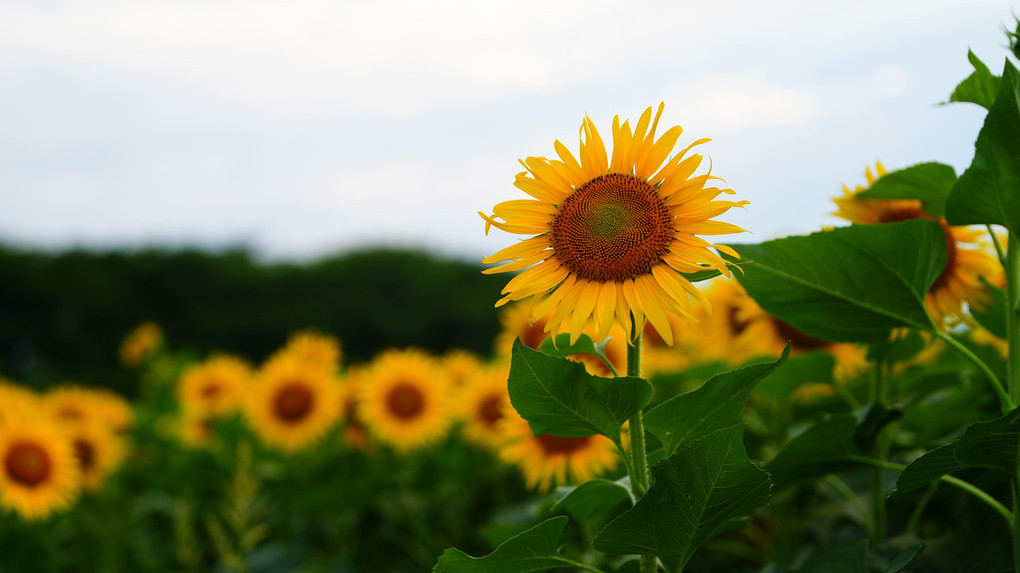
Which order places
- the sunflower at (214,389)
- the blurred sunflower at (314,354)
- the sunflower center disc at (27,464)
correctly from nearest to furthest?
the sunflower center disc at (27,464) → the blurred sunflower at (314,354) → the sunflower at (214,389)

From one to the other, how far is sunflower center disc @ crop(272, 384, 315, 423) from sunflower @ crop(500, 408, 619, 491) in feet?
5.85

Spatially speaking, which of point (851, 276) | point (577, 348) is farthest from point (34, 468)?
point (851, 276)

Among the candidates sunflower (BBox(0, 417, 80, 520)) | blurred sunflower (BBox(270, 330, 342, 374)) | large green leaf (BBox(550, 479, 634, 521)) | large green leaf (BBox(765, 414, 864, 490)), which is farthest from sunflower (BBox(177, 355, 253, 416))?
large green leaf (BBox(765, 414, 864, 490))

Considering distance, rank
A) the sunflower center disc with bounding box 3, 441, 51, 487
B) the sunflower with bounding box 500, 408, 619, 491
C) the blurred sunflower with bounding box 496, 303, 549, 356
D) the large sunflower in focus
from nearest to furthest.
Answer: the large sunflower in focus < the sunflower with bounding box 500, 408, 619, 491 < the blurred sunflower with bounding box 496, 303, 549, 356 < the sunflower center disc with bounding box 3, 441, 51, 487

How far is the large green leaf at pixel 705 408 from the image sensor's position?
37.8 inches

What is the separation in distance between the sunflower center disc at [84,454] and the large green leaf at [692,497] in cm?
374

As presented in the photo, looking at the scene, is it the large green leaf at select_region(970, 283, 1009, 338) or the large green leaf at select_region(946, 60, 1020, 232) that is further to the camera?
the large green leaf at select_region(970, 283, 1009, 338)

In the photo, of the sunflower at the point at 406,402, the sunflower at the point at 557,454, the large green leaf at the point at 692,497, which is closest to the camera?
the large green leaf at the point at 692,497

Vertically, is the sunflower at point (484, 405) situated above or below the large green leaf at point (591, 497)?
below

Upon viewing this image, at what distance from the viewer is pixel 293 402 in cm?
381

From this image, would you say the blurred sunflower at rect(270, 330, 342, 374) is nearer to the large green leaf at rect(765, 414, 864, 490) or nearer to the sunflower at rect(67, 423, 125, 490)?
the sunflower at rect(67, 423, 125, 490)

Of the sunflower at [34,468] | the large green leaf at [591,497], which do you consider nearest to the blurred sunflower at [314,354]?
the sunflower at [34,468]

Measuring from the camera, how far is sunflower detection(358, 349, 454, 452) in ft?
11.5

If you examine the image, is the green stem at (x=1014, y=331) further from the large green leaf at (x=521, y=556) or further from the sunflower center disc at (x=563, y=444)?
the sunflower center disc at (x=563, y=444)
